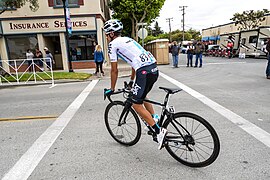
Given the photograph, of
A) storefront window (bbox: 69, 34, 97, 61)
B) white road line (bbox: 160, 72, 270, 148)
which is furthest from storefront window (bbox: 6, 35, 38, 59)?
white road line (bbox: 160, 72, 270, 148)

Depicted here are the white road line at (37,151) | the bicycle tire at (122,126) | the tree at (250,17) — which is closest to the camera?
the white road line at (37,151)

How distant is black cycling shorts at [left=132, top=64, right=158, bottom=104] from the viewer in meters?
3.01

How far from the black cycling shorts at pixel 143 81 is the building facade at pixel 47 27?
45.0 ft

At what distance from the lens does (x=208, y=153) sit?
2891mm

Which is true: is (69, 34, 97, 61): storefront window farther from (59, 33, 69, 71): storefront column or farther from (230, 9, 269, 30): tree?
(230, 9, 269, 30): tree

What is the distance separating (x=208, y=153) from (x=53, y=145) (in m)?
2.59

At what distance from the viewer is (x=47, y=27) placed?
15906mm

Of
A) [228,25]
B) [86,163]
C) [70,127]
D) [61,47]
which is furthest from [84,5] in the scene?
[228,25]

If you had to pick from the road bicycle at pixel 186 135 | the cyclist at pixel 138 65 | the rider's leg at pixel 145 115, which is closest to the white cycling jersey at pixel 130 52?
the cyclist at pixel 138 65

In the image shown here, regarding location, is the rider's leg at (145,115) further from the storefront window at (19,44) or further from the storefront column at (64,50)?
the storefront window at (19,44)

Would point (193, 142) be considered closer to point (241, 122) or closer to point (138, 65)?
point (138, 65)

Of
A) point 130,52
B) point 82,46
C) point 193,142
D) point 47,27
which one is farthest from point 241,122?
point 47,27

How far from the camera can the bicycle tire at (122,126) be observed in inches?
138

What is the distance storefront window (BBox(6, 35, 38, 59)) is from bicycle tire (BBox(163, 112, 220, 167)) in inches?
632
